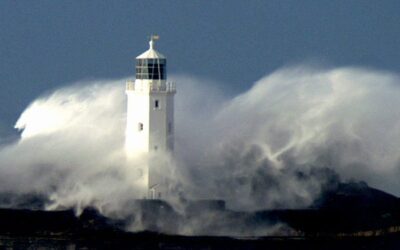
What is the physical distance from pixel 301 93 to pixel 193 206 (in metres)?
8.48

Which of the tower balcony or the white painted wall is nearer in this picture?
the white painted wall

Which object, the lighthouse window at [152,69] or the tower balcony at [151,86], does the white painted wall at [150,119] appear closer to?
the tower balcony at [151,86]

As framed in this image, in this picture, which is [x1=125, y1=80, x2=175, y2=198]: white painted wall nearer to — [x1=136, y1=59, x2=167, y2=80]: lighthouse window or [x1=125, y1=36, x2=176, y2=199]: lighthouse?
[x1=125, y1=36, x2=176, y2=199]: lighthouse

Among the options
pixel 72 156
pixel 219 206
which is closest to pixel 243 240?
pixel 219 206

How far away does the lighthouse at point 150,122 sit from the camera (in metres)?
91.6

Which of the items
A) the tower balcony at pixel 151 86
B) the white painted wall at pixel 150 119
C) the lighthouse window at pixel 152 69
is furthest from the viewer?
the lighthouse window at pixel 152 69

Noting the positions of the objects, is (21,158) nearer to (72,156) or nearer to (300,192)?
(72,156)

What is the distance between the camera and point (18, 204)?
9388 cm

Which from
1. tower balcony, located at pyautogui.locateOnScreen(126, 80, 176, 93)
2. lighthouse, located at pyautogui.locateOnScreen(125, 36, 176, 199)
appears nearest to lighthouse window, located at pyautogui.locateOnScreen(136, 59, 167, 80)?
lighthouse, located at pyautogui.locateOnScreen(125, 36, 176, 199)

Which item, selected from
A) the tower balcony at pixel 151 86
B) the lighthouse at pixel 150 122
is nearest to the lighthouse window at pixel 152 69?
the lighthouse at pixel 150 122

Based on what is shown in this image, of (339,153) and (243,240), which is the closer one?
(243,240)

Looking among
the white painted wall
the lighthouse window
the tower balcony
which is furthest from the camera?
the lighthouse window

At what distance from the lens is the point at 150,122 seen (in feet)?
Answer: 300

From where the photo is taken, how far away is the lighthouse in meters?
91.6
